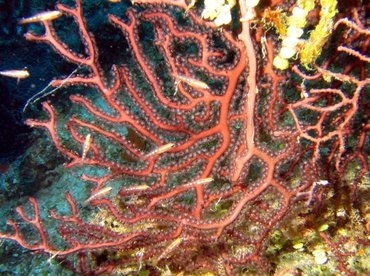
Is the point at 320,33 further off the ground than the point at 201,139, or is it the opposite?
the point at 320,33

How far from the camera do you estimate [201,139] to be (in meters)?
2.67

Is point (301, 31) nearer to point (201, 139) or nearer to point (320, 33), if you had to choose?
point (320, 33)

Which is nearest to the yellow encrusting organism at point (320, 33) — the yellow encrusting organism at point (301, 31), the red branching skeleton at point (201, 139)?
the yellow encrusting organism at point (301, 31)

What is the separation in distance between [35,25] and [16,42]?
672mm

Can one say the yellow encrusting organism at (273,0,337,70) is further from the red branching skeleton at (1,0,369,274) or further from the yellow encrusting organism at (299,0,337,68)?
the red branching skeleton at (1,0,369,274)

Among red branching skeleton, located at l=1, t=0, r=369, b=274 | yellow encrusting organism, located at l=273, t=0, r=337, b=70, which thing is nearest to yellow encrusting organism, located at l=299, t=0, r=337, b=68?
yellow encrusting organism, located at l=273, t=0, r=337, b=70

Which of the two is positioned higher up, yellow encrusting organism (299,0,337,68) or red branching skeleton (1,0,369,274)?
yellow encrusting organism (299,0,337,68)

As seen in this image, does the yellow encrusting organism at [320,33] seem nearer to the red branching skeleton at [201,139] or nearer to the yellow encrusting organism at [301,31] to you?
the yellow encrusting organism at [301,31]

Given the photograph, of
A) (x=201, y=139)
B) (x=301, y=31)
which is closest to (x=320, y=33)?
(x=301, y=31)

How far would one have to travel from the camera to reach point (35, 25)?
21.0 feet

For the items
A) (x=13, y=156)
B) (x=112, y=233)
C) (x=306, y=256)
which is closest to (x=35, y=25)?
(x=13, y=156)

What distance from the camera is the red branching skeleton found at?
2.46 metres

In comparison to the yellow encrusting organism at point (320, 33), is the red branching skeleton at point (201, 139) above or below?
below

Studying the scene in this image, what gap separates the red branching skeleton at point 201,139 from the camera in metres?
2.46
